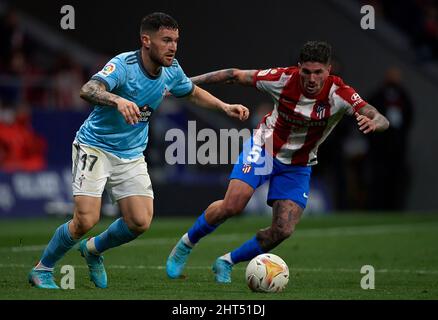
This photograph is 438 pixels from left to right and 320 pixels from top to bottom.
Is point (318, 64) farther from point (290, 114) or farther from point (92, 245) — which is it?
point (92, 245)

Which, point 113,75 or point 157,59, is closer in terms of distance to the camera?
point 113,75

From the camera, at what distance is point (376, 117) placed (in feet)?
30.4

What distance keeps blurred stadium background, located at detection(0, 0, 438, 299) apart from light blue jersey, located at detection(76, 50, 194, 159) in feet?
13.6

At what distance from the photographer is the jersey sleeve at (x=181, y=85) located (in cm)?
958

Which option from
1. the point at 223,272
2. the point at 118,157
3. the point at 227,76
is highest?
the point at 227,76

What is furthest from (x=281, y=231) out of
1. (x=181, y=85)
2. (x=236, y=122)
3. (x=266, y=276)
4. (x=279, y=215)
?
(x=236, y=122)

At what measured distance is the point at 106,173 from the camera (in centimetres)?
906

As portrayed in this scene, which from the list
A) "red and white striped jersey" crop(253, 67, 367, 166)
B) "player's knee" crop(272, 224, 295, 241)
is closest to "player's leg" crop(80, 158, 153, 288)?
"player's knee" crop(272, 224, 295, 241)

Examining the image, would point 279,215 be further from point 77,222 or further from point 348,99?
point 77,222

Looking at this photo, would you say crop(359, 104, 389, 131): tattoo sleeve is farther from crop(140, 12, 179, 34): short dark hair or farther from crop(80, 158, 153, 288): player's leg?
crop(80, 158, 153, 288): player's leg

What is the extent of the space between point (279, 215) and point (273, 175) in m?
0.43

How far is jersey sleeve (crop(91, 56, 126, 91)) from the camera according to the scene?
28.3 ft
